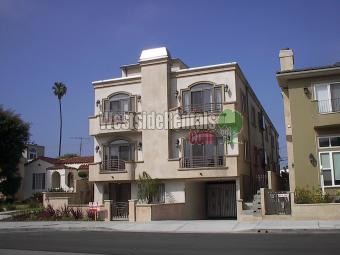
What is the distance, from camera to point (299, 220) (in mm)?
22969

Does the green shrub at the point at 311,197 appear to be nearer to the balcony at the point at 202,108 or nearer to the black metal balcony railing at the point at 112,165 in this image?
the balcony at the point at 202,108

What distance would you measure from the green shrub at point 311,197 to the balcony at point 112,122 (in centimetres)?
1299

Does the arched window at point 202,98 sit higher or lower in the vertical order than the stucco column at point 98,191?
higher

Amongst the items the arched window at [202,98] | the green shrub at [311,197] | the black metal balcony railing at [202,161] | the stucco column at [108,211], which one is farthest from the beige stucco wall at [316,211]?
the stucco column at [108,211]

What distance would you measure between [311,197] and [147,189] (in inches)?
424

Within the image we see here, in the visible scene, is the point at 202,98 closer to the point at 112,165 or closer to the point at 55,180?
the point at 112,165

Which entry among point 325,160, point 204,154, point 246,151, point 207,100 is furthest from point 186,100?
point 325,160

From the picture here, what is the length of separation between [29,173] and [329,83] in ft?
109

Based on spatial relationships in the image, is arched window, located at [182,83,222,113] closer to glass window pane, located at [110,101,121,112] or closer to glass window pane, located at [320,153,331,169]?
glass window pane, located at [110,101,121,112]

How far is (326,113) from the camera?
26.1 metres

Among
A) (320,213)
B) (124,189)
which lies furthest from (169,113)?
(320,213)

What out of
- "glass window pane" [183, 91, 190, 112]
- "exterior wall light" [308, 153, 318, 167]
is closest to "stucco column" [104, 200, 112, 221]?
"glass window pane" [183, 91, 190, 112]

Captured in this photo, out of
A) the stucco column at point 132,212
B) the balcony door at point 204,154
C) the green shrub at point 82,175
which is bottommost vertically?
the stucco column at point 132,212

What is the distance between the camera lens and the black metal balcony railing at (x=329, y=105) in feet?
85.3
